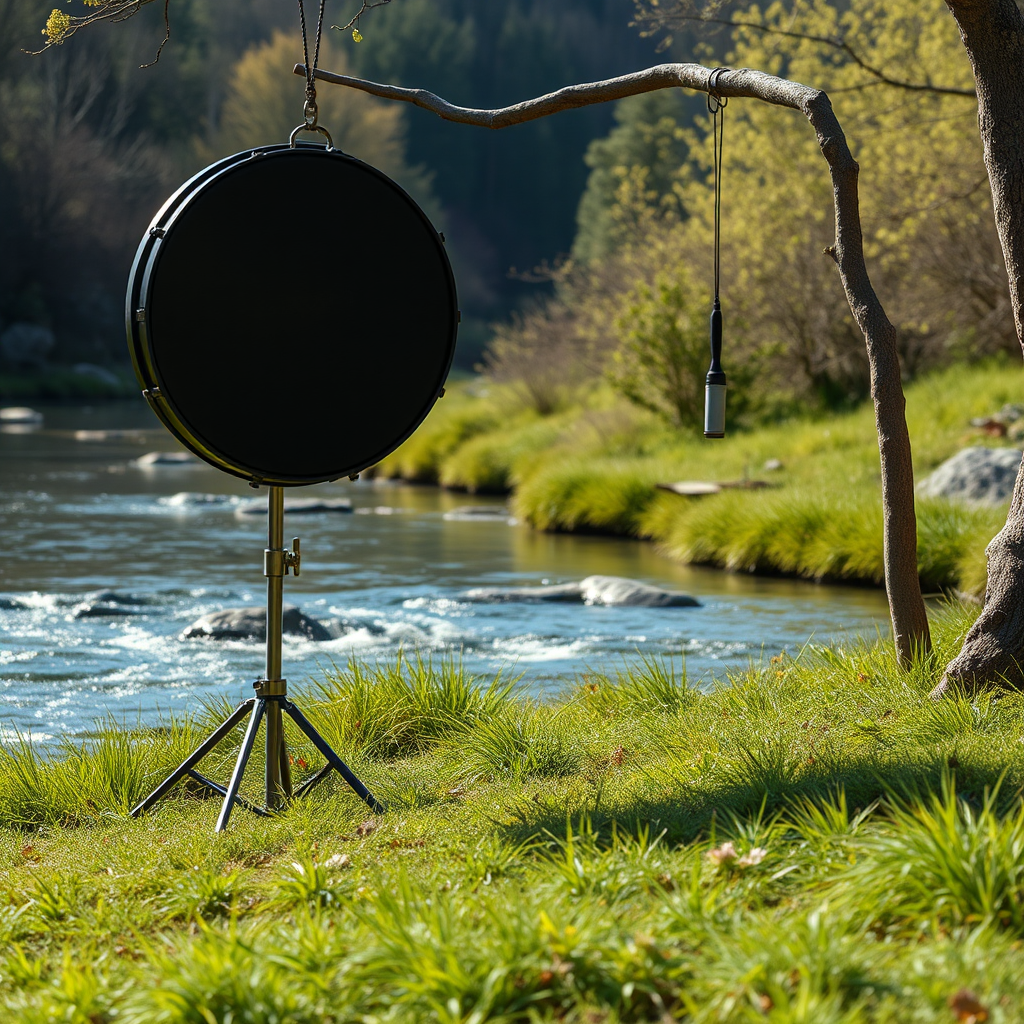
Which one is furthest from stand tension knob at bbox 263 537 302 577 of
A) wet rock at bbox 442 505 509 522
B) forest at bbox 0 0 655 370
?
forest at bbox 0 0 655 370

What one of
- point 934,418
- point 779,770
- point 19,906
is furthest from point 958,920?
point 934,418

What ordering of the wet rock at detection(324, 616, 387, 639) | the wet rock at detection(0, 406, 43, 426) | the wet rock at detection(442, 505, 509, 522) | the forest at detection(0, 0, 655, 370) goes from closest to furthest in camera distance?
1. the wet rock at detection(324, 616, 387, 639)
2. the wet rock at detection(442, 505, 509, 522)
3. the wet rock at detection(0, 406, 43, 426)
4. the forest at detection(0, 0, 655, 370)

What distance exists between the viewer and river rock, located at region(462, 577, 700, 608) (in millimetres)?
9938

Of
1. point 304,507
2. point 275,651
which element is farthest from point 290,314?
point 304,507

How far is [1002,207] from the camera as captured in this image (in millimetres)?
4617

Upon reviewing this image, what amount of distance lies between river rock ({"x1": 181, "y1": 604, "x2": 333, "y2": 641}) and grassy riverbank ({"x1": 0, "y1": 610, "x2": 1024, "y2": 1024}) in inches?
137

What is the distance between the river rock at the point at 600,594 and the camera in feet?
32.6

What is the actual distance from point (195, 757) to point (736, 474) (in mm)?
11177

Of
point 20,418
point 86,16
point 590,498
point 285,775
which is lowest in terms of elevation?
point 285,775

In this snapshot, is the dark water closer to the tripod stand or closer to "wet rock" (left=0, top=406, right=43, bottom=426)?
the tripod stand

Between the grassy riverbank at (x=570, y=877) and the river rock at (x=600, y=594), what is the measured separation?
15.3 ft

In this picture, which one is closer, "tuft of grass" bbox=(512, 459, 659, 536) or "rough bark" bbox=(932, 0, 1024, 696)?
"rough bark" bbox=(932, 0, 1024, 696)

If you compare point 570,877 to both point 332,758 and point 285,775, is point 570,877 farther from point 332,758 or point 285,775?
point 285,775

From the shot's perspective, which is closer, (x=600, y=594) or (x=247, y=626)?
(x=247, y=626)
